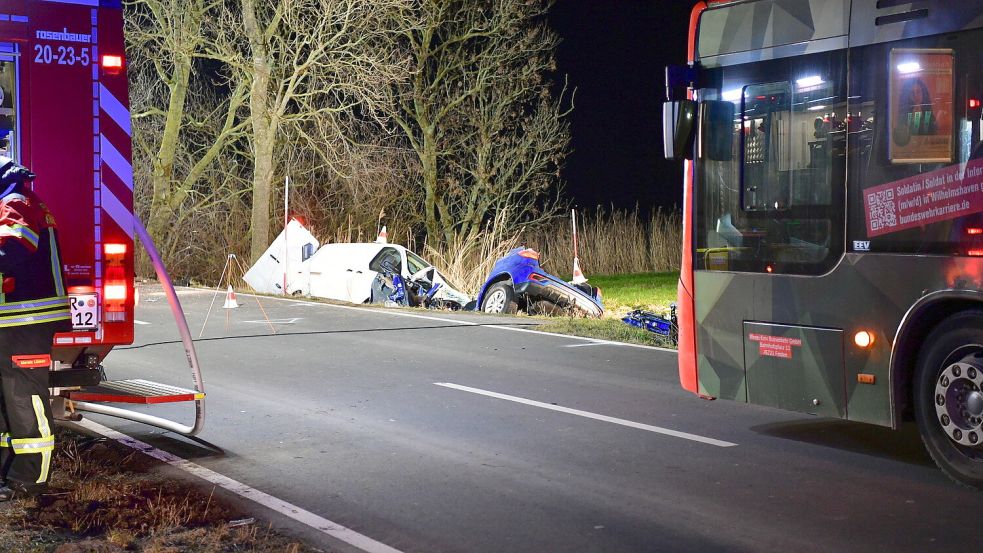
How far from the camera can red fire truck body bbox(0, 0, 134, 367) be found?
23.2 feet

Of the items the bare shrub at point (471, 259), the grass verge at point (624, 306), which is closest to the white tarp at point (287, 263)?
the bare shrub at point (471, 259)

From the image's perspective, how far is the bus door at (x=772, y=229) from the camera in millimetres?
7391

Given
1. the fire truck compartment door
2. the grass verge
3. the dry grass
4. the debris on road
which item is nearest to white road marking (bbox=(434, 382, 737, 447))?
the fire truck compartment door

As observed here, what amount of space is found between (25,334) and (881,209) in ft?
17.3

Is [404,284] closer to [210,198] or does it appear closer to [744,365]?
[744,365]

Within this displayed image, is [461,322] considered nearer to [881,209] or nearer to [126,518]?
[881,209]

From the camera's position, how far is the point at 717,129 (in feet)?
26.9

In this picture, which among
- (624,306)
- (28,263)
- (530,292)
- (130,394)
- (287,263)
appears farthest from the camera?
(287,263)

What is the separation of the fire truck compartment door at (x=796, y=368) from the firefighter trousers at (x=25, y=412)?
186 inches

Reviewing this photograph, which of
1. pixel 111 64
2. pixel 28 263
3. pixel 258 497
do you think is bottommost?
pixel 258 497

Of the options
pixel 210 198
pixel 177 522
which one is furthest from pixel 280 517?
pixel 210 198

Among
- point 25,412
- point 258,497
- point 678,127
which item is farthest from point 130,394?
point 678,127

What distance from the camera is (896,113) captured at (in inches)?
275

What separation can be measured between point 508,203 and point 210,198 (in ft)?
30.2
